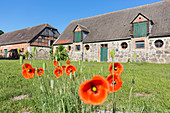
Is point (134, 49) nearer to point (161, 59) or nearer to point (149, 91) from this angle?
point (161, 59)

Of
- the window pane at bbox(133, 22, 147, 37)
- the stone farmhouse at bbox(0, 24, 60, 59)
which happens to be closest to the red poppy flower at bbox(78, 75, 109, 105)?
the window pane at bbox(133, 22, 147, 37)

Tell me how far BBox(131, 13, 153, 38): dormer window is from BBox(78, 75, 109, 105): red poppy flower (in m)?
13.4

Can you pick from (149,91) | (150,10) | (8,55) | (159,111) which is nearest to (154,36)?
(150,10)

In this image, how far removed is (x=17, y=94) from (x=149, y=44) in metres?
12.8

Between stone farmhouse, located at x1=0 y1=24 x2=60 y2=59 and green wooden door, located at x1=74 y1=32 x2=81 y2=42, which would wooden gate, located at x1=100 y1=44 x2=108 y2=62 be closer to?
green wooden door, located at x1=74 y1=32 x2=81 y2=42

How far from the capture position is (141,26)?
12719 millimetres

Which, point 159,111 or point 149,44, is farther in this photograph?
point 149,44

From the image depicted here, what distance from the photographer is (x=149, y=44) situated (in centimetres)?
1226

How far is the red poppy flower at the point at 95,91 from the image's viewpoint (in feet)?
2.48

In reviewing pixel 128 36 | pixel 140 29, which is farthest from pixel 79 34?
pixel 140 29

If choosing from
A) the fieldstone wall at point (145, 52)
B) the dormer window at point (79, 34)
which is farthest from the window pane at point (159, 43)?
the dormer window at point (79, 34)

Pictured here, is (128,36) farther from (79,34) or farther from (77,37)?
(77,37)

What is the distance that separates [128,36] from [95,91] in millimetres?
13567

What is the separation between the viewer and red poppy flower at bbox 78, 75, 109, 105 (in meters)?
→ 0.76
